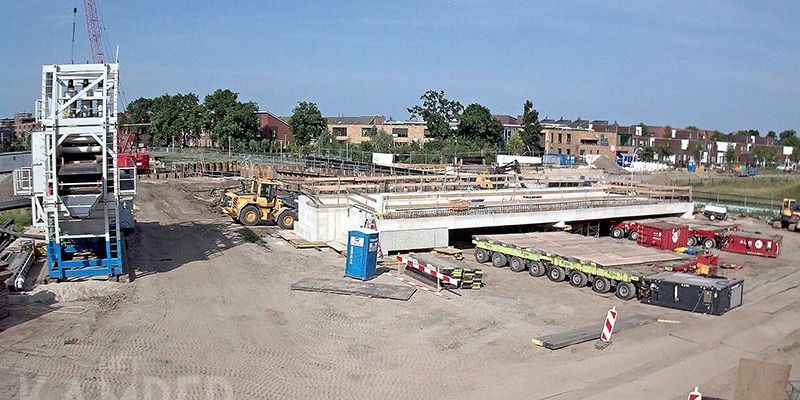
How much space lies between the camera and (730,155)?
123 m

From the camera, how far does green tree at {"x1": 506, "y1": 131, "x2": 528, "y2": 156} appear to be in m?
85.1

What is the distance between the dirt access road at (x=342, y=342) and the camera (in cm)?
1225

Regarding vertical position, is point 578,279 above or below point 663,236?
below

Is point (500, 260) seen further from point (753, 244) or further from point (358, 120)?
point (358, 120)

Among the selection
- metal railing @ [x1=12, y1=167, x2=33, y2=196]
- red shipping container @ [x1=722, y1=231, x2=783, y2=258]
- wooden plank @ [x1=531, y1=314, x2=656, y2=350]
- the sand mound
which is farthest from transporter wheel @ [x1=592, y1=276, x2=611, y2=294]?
the sand mound

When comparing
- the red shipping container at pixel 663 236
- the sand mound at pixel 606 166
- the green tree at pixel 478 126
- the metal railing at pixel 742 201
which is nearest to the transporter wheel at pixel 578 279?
the red shipping container at pixel 663 236

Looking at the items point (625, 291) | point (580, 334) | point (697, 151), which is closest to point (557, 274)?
point (625, 291)

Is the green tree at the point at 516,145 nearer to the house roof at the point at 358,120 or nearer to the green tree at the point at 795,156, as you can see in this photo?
the house roof at the point at 358,120

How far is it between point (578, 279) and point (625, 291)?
→ 1683mm

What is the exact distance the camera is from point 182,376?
490 inches

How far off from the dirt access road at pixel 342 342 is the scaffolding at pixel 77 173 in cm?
127

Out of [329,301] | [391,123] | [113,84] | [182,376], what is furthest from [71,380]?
[391,123]

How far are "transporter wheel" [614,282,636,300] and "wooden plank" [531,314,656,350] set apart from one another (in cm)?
206

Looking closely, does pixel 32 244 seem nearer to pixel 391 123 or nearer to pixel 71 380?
pixel 71 380
